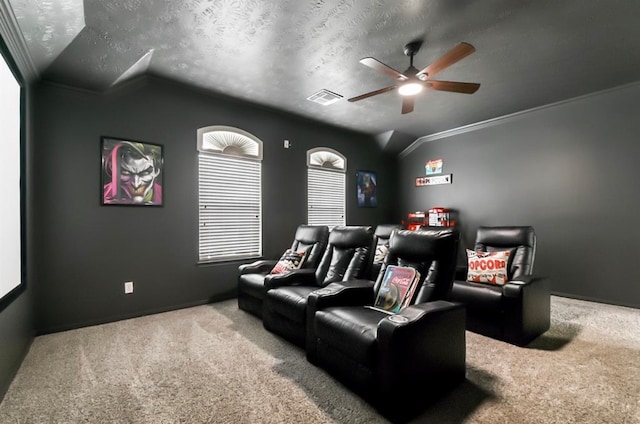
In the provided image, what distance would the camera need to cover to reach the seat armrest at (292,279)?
3061 millimetres

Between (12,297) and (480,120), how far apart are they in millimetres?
6258

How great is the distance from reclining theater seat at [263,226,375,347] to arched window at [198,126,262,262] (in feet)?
4.69

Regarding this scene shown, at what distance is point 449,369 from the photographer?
197 cm

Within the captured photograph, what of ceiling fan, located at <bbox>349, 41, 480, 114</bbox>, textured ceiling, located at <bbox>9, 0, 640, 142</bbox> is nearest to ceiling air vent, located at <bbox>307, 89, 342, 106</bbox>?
textured ceiling, located at <bbox>9, 0, 640, 142</bbox>

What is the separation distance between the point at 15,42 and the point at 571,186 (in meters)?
6.37

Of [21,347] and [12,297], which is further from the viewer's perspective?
[21,347]

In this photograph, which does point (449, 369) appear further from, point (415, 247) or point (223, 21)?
point (223, 21)

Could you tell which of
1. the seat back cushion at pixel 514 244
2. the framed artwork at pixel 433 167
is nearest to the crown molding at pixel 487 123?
the framed artwork at pixel 433 167

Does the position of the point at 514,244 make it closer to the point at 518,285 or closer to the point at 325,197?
the point at 518,285

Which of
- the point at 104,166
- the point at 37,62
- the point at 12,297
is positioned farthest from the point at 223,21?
the point at 12,297

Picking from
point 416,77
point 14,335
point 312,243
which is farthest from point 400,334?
point 14,335

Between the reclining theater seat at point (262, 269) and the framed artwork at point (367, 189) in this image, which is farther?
the framed artwork at point (367, 189)

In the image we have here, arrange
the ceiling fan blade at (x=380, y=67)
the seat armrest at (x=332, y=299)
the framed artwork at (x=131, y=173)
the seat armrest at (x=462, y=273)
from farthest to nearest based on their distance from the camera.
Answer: the seat armrest at (x=462, y=273) → the framed artwork at (x=131, y=173) → the ceiling fan blade at (x=380, y=67) → the seat armrest at (x=332, y=299)

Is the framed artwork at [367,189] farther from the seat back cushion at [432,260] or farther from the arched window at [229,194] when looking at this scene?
the seat back cushion at [432,260]
